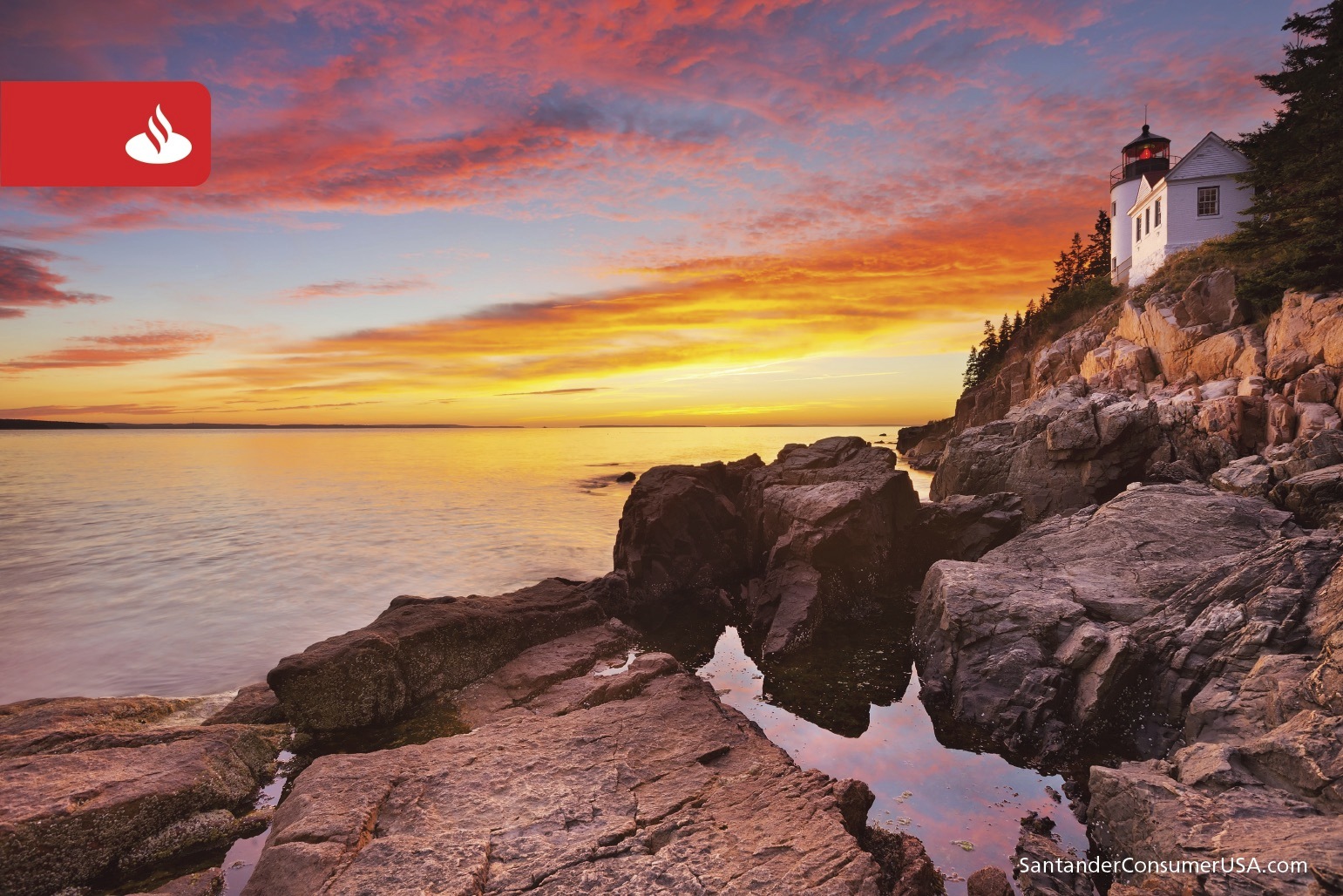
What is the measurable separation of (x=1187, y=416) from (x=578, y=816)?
27446mm

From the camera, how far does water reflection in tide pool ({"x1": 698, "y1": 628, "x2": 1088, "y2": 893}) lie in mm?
7992

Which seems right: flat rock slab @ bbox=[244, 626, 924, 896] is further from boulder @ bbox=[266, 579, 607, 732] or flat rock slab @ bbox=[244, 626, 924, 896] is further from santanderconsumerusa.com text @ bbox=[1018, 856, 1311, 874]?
boulder @ bbox=[266, 579, 607, 732]

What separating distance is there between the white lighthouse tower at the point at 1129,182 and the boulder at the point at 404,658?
59.9 meters

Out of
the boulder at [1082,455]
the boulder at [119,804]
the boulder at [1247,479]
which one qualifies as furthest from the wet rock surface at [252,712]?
the boulder at [1247,479]

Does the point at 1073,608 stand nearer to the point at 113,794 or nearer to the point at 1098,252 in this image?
the point at 113,794

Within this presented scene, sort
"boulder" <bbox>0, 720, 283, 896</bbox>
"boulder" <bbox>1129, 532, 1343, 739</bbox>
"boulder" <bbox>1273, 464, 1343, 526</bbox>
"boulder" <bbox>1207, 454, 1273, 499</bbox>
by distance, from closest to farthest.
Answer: "boulder" <bbox>0, 720, 283, 896</bbox>, "boulder" <bbox>1129, 532, 1343, 739</bbox>, "boulder" <bbox>1273, 464, 1343, 526</bbox>, "boulder" <bbox>1207, 454, 1273, 499</bbox>

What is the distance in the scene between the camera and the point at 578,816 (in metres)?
6.66

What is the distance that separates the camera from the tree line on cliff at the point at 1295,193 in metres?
24.0

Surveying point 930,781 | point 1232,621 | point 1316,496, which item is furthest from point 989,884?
point 1316,496

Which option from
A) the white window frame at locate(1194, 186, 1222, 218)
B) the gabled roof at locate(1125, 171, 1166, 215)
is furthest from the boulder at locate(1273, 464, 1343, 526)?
the gabled roof at locate(1125, 171, 1166, 215)

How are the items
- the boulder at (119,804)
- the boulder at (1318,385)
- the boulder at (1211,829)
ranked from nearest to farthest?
the boulder at (1211,829) → the boulder at (119,804) → the boulder at (1318,385)

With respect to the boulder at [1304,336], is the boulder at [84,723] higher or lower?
lower

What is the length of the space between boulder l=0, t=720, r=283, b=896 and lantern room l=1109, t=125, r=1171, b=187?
244 ft

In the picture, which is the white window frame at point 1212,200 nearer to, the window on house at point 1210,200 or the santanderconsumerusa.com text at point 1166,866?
the window on house at point 1210,200
